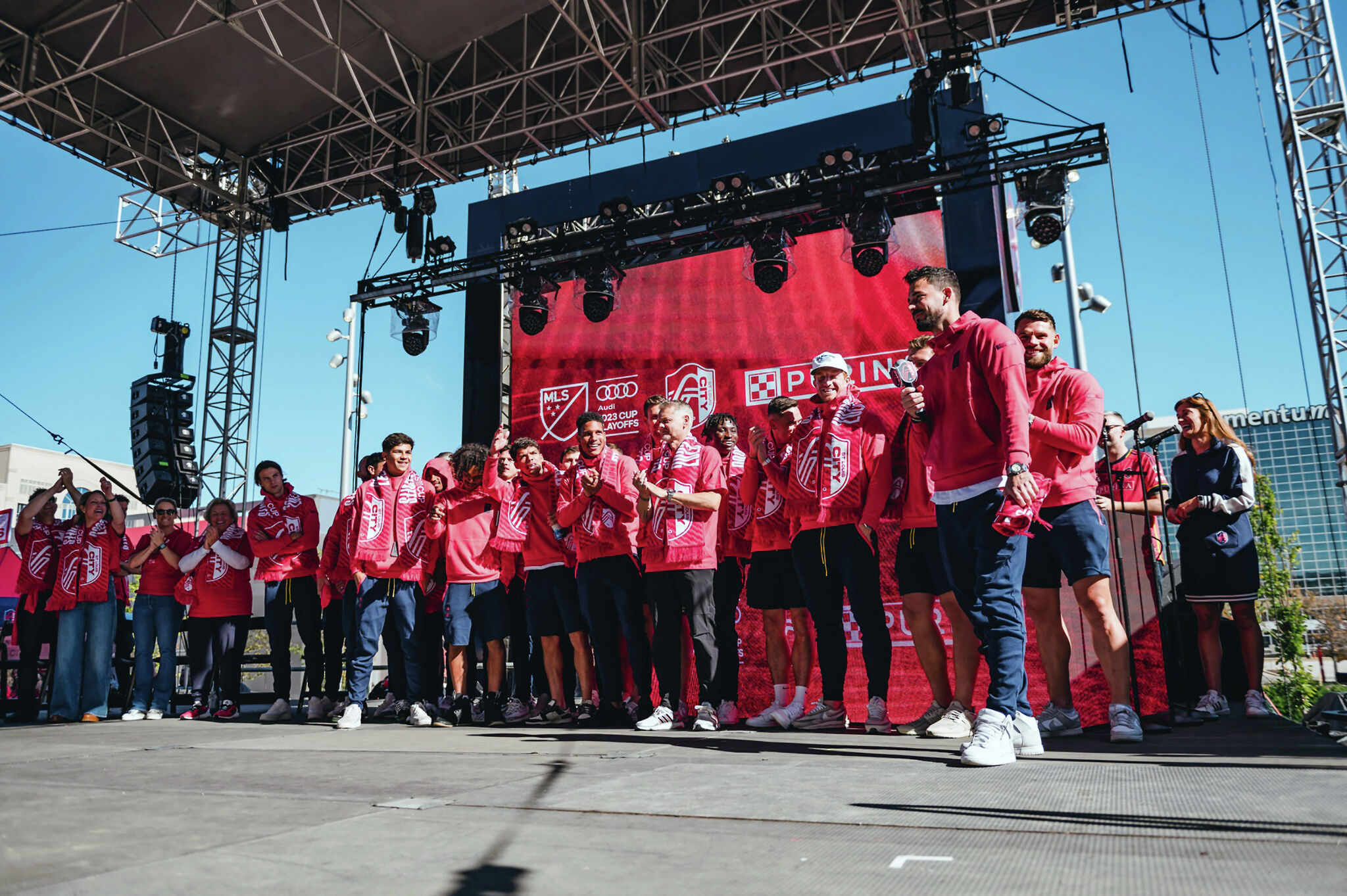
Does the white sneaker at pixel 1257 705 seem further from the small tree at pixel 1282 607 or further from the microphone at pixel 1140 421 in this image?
the microphone at pixel 1140 421

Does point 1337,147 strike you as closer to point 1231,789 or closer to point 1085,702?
point 1085,702

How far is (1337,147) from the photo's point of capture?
8625 mm

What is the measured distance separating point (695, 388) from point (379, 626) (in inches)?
179

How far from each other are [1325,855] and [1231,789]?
767 millimetres

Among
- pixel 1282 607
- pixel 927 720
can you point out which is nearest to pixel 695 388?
pixel 927 720

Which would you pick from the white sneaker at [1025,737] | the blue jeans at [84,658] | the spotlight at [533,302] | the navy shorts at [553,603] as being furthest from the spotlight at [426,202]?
the white sneaker at [1025,737]

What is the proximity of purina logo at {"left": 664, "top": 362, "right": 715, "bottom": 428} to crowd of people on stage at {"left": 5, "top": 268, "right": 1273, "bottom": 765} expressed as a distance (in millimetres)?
3456

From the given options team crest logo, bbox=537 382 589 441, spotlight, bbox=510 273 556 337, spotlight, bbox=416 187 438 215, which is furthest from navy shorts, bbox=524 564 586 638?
spotlight, bbox=416 187 438 215

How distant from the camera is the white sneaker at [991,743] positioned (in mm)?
2818

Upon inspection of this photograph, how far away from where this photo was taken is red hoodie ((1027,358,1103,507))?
11.6 feet

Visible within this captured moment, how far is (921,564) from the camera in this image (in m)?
4.30

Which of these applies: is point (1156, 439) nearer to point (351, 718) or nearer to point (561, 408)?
point (351, 718)

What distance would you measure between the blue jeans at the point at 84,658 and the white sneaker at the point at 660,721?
4298 mm

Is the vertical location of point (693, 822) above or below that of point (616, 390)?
below
